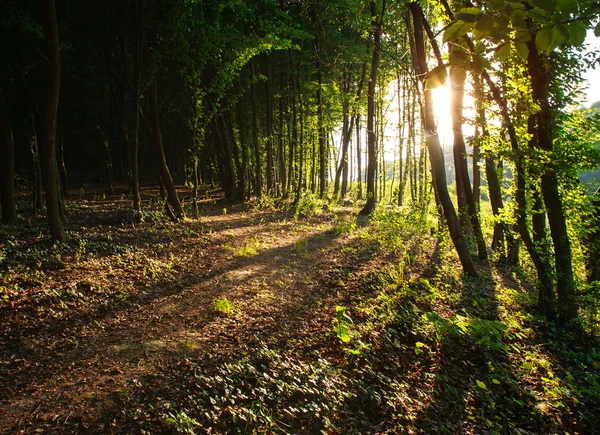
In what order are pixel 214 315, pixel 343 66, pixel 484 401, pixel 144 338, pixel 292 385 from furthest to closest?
pixel 343 66 → pixel 214 315 → pixel 144 338 → pixel 484 401 → pixel 292 385

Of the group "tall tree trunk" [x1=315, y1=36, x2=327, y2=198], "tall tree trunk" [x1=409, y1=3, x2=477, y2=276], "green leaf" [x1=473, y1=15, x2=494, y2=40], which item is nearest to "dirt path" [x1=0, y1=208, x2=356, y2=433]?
"tall tree trunk" [x1=409, y1=3, x2=477, y2=276]

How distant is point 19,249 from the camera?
25.7 feet

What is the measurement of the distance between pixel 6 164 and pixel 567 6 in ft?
46.6

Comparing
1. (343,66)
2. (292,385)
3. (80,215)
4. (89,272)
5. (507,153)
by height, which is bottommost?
(292,385)

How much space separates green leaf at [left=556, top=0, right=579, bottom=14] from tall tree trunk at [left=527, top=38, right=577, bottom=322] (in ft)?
20.5

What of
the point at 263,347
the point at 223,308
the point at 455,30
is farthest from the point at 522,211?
the point at 455,30

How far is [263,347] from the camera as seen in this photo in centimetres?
502

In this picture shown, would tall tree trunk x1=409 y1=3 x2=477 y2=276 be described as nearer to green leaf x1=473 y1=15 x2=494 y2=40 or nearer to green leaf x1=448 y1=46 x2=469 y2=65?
green leaf x1=448 y1=46 x2=469 y2=65

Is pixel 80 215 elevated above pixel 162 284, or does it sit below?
above

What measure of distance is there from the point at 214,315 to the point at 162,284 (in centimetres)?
202

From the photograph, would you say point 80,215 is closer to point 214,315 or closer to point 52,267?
point 52,267

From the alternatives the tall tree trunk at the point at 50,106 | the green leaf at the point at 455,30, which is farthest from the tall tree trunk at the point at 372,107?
the green leaf at the point at 455,30

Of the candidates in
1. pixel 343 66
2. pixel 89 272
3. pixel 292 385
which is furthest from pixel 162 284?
pixel 343 66

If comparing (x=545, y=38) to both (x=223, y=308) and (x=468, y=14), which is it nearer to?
(x=468, y=14)
